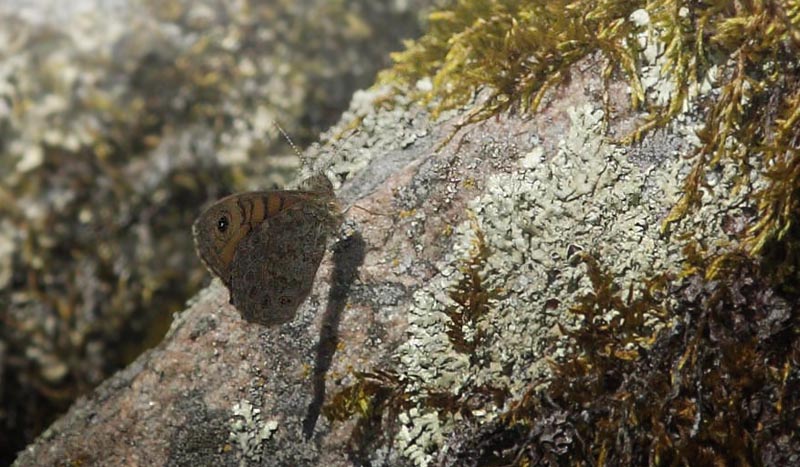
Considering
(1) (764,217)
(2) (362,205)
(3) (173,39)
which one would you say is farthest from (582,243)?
(3) (173,39)

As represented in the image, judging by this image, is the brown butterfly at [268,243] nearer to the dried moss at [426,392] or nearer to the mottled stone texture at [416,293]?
the mottled stone texture at [416,293]

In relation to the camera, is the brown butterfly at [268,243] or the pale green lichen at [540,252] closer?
the pale green lichen at [540,252]

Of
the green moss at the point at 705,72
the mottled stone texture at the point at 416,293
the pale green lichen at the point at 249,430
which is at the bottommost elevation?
the pale green lichen at the point at 249,430

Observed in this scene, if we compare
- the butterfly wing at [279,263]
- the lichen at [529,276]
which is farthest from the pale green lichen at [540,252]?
the butterfly wing at [279,263]

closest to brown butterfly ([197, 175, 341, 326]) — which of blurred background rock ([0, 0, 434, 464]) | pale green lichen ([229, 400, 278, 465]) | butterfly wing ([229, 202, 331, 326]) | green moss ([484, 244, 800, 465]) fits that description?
butterfly wing ([229, 202, 331, 326])

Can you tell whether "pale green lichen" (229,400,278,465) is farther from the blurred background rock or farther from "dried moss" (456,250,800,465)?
the blurred background rock

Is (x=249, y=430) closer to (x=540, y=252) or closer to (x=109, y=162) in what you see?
(x=540, y=252)

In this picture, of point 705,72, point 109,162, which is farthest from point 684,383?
point 109,162
